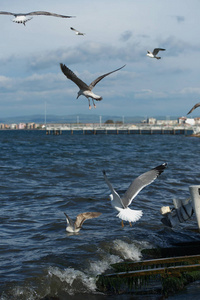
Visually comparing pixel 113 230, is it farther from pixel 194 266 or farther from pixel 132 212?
pixel 194 266

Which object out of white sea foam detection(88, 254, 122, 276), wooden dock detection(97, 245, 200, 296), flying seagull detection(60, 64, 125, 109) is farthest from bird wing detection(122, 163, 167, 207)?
flying seagull detection(60, 64, 125, 109)

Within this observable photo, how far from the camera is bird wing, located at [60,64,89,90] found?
26.6 ft

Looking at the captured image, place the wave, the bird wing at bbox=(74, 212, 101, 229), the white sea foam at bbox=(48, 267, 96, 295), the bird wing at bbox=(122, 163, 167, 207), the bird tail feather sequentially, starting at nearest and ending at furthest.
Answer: the wave
the white sea foam at bbox=(48, 267, 96, 295)
the bird tail feather
the bird wing at bbox=(122, 163, 167, 207)
the bird wing at bbox=(74, 212, 101, 229)

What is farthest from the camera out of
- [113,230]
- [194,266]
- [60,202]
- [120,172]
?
[120,172]

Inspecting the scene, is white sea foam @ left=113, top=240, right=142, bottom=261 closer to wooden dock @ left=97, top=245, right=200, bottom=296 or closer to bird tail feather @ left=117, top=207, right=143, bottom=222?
bird tail feather @ left=117, top=207, right=143, bottom=222

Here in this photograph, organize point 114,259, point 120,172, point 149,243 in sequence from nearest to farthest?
point 114,259
point 149,243
point 120,172

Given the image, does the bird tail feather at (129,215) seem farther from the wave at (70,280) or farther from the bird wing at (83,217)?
the bird wing at (83,217)

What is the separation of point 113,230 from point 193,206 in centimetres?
199

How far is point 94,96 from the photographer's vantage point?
8234 millimetres

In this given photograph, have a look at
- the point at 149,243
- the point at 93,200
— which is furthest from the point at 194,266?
the point at 93,200

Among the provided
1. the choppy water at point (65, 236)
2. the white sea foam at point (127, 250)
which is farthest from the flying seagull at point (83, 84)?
the white sea foam at point (127, 250)

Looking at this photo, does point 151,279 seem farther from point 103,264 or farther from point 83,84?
point 83,84

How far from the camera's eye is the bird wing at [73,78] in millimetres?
8094

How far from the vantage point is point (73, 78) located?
8289 millimetres
